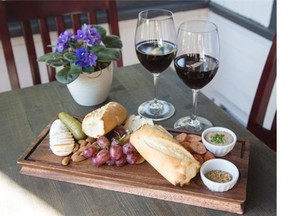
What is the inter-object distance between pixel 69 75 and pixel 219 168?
1.41 feet

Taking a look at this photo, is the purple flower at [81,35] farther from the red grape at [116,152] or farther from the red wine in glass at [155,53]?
the red grape at [116,152]

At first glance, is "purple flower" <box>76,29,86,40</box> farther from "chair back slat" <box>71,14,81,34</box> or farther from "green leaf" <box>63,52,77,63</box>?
"chair back slat" <box>71,14,81,34</box>

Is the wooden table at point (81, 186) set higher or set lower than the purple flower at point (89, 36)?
lower

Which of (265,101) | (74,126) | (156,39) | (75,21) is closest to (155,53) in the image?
(156,39)

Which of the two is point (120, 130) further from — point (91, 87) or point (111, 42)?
point (111, 42)

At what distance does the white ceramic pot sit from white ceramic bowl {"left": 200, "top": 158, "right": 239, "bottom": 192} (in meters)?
0.41

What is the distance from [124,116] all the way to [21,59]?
1178 millimetres

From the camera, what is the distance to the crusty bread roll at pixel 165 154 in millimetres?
666

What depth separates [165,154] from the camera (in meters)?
0.69

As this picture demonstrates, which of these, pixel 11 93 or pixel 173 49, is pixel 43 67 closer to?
pixel 11 93

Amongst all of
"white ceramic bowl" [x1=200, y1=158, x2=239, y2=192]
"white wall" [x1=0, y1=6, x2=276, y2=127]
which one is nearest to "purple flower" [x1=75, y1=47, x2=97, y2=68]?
"white ceramic bowl" [x1=200, y1=158, x2=239, y2=192]

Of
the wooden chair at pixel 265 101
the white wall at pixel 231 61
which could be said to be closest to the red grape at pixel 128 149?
the wooden chair at pixel 265 101

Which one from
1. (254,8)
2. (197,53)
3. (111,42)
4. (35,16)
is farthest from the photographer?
(254,8)

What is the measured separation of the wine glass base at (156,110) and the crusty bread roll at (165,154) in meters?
0.19
